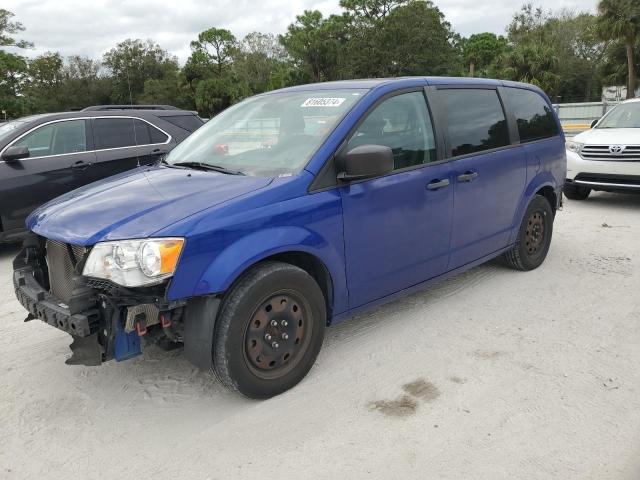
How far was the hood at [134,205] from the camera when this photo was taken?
273cm

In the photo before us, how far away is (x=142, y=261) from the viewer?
2.58 metres

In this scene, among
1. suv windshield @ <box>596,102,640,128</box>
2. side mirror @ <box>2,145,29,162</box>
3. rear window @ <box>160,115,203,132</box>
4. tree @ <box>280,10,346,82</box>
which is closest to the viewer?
side mirror @ <box>2,145,29,162</box>

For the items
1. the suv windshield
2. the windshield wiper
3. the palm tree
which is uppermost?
the palm tree

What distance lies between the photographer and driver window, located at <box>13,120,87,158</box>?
6.53m

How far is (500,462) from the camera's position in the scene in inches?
98.9

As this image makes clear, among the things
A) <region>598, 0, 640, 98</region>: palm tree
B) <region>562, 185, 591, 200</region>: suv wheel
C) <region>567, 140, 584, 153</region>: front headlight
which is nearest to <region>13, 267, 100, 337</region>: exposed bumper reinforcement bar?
<region>567, 140, 584, 153</region>: front headlight

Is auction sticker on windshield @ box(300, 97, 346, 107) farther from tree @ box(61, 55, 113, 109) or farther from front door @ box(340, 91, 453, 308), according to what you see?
tree @ box(61, 55, 113, 109)

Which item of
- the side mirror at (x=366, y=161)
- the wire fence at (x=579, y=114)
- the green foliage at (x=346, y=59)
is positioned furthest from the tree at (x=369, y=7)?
the side mirror at (x=366, y=161)

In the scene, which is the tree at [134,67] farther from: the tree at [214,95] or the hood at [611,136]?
the hood at [611,136]

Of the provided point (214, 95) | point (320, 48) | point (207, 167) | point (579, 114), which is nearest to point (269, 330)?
point (207, 167)

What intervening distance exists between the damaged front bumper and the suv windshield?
8.28m

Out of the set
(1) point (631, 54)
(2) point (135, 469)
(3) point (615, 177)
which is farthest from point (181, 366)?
(1) point (631, 54)

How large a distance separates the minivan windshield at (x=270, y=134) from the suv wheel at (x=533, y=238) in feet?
7.71

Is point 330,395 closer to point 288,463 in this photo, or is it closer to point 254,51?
point 288,463
